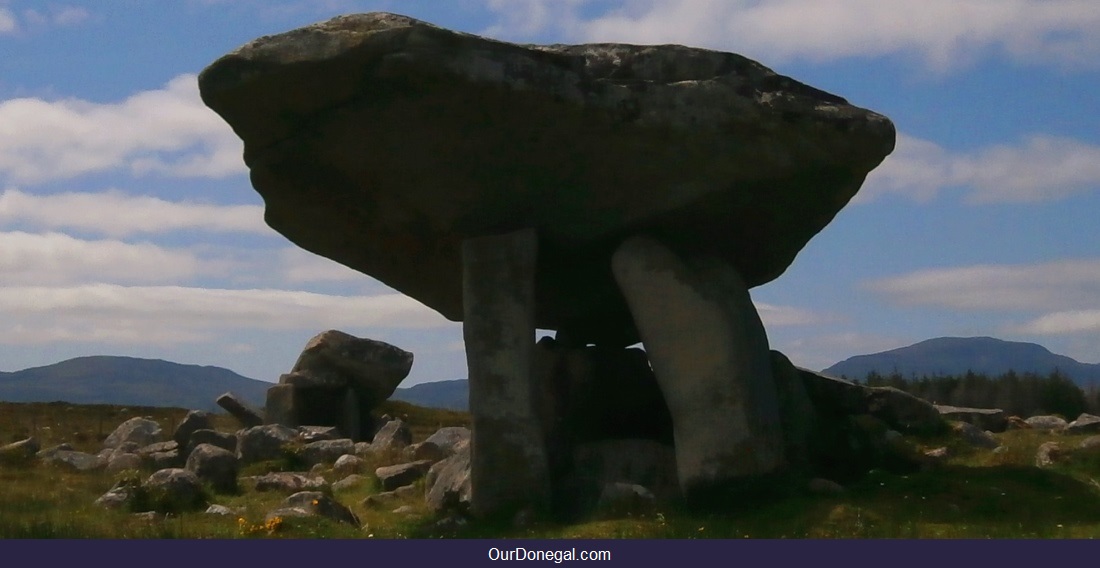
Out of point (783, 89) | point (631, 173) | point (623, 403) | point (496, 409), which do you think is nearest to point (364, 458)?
point (623, 403)

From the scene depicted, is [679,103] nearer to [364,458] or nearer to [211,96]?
[211,96]

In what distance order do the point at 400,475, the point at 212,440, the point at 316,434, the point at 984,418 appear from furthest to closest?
the point at 984,418 < the point at 316,434 < the point at 212,440 < the point at 400,475

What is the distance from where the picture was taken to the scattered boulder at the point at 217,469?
60.3 feet

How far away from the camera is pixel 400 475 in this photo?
1839 centimetres

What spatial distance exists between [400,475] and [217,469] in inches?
110

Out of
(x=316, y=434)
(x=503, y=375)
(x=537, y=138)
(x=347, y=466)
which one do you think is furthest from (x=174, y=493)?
(x=316, y=434)

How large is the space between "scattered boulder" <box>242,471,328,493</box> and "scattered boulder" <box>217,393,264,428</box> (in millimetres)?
14434

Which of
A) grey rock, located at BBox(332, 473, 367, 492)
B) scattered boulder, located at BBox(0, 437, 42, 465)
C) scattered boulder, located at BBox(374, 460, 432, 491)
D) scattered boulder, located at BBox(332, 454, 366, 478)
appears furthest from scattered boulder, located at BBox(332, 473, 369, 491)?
scattered boulder, located at BBox(0, 437, 42, 465)

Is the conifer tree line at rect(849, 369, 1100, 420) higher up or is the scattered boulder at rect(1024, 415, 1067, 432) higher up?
the conifer tree line at rect(849, 369, 1100, 420)

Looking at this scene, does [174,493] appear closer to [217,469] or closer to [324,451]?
[217,469]

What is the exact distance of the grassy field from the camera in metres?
12.0

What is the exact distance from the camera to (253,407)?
1357 inches

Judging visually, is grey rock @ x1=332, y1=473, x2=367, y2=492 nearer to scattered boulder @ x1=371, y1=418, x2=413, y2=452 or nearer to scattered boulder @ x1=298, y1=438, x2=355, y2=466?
scattered boulder @ x1=298, y1=438, x2=355, y2=466

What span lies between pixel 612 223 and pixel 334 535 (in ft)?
16.6
